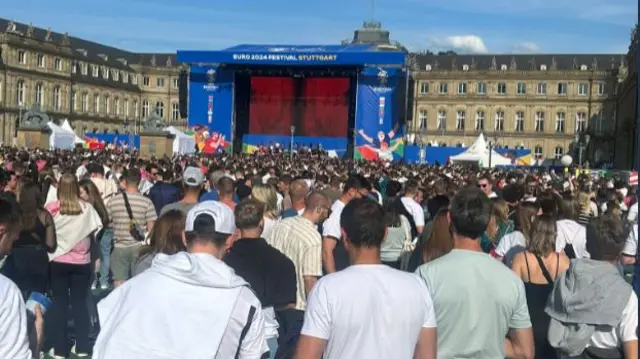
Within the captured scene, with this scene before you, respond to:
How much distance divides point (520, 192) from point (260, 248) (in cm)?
505

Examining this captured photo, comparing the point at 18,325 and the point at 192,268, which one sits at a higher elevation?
the point at 192,268

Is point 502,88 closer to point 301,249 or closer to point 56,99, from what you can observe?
point 56,99

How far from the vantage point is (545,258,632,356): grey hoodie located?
4781 mm

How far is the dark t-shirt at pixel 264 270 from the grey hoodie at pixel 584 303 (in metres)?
1.75

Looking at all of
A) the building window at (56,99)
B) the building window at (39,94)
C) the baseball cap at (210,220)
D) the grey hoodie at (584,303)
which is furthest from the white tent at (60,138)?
the building window at (56,99)

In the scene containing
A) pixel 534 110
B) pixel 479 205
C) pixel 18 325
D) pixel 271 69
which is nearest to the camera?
pixel 18 325

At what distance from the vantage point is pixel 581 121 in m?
92.1

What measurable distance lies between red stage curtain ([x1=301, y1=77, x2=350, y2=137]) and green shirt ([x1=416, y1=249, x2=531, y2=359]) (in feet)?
166

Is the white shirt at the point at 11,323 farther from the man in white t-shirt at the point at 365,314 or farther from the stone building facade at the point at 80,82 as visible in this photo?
the stone building facade at the point at 80,82

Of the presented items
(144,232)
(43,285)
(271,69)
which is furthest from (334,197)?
(271,69)

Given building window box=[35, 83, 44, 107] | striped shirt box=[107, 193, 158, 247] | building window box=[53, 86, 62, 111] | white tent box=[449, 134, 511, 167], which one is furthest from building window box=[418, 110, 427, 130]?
striped shirt box=[107, 193, 158, 247]

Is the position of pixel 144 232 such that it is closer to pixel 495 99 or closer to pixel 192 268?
pixel 192 268

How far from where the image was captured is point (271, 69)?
53125 millimetres

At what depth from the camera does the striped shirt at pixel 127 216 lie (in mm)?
8984
